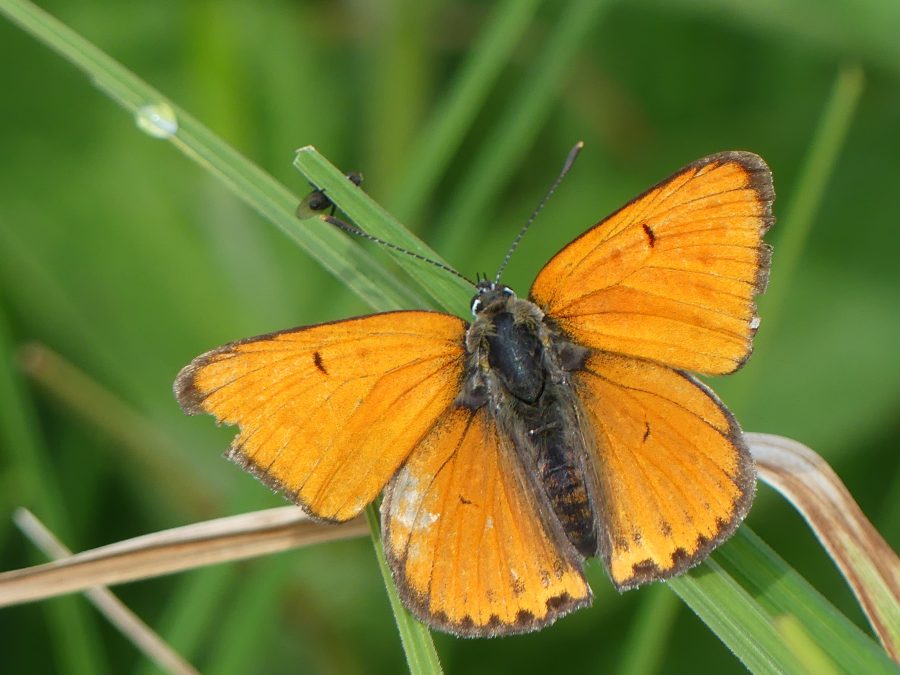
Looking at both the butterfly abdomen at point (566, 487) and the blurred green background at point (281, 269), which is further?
the blurred green background at point (281, 269)

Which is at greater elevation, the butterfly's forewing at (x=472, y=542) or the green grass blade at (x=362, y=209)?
the green grass blade at (x=362, y=209)

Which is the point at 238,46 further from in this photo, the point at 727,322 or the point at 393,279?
the point at 727,322

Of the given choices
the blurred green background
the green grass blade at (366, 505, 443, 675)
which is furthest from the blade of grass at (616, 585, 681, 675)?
the green grass blade at (366, 505, 443, 675)

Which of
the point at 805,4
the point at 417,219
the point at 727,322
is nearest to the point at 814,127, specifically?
the point at 805,4

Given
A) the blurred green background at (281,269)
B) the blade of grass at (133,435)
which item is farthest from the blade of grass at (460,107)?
the blade of grass at (133,435)

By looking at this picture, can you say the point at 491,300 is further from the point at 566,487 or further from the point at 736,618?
the point at 736,618

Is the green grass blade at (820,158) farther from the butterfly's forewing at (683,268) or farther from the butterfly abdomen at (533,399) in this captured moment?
the butterfly abdomen at (533,399)

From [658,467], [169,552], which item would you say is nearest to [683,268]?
[658,467]
